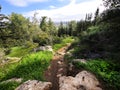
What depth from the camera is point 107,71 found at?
13227 millimetres

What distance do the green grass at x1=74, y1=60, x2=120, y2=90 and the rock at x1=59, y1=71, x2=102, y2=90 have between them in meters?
0.71

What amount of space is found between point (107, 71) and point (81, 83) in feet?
11.1

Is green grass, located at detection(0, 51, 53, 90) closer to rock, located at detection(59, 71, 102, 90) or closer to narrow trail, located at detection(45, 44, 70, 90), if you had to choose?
narrow trail, located at detection(45, 44, 70, 90)

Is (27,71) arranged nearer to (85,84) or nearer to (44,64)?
(44,64)

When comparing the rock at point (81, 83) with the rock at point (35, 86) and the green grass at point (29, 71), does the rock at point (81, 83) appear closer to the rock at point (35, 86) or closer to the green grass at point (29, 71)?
the rock at point (35, 86)

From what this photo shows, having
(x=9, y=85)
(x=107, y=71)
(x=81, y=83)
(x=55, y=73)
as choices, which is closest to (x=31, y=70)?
(x=55, y=73)

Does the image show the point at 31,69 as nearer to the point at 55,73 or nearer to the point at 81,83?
the point at 55,73

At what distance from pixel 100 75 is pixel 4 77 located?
376 inches

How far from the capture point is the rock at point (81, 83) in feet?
33.2

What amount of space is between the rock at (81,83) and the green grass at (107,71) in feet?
2.34

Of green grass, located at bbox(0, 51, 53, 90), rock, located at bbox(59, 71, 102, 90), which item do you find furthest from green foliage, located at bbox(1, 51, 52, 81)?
rock, located at bbox(59, 71, 102, 90)

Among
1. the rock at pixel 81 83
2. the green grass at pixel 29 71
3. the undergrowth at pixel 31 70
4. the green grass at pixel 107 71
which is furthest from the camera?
the undergrowth at pixel 31 70

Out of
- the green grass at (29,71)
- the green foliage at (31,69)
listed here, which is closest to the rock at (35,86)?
the green grass at (29,71)

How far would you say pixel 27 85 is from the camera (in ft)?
38.4
